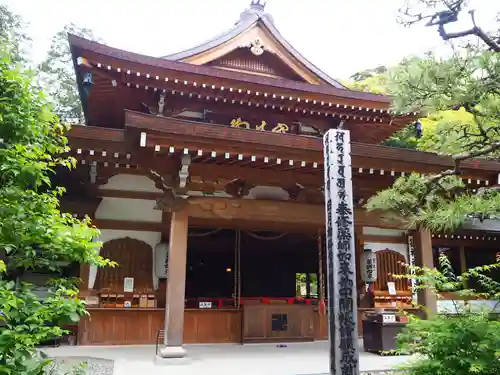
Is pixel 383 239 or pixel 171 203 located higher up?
pixel 171 203

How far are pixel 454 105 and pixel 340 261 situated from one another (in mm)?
2534

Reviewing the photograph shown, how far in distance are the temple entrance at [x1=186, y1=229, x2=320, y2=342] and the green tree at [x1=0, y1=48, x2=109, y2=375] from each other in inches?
254

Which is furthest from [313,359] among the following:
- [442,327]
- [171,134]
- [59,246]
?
[59,246]

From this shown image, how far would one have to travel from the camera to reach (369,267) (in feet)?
32.0

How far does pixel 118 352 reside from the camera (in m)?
7.45

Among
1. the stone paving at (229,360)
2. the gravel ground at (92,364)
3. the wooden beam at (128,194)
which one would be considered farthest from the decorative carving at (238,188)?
the gravel ground at (92,364)

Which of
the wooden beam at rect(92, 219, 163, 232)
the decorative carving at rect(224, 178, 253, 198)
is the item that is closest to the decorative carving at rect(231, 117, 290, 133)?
the decorative carving at rect(224, 178, 253, 198)

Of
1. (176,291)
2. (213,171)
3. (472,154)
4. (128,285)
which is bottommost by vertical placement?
(176,291)

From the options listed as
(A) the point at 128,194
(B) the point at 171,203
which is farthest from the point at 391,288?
(A) the point at 128,194

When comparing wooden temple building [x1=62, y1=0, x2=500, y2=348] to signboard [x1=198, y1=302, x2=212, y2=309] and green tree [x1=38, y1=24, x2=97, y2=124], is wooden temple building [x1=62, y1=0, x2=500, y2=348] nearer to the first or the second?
signboard [x1=198, y1=302, x2=212, y2=309]

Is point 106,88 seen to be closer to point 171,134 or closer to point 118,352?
point 171,134

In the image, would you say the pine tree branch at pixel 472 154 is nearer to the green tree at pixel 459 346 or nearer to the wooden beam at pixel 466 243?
the green tree at pixel 459 346

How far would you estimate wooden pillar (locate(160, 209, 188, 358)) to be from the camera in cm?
677

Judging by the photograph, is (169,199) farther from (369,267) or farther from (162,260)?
(369,267)
